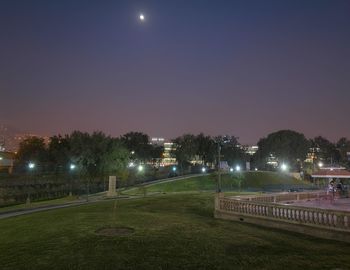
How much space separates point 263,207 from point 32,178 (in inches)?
2304

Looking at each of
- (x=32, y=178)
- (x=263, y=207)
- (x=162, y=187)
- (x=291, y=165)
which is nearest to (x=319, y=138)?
(x=291, y=165)

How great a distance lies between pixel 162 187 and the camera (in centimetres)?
8319

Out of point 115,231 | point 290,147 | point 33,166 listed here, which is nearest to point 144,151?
point 290,147

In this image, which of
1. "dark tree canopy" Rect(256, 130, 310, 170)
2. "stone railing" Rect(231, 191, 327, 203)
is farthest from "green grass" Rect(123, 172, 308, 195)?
"dark tree canopy" Rect(256, 130, 310, 170)

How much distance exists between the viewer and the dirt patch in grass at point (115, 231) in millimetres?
19552

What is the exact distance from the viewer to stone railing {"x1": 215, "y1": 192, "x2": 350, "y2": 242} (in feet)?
60.2

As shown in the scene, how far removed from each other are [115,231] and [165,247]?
183 inches

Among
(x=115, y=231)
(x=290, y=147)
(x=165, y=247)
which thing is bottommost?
(x=165, y=247)

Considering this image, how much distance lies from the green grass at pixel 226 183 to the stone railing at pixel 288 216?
44244mm

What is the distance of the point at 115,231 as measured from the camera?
20.4 metres

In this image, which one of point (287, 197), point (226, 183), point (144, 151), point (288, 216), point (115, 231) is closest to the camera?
point (115, 231)

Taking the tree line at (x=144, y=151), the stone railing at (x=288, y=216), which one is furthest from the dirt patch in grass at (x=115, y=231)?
the tree line at (x=144, y=151)

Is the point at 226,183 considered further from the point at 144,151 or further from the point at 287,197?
the point at 144,151

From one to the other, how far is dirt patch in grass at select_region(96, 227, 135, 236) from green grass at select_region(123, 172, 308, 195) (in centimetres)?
4707
